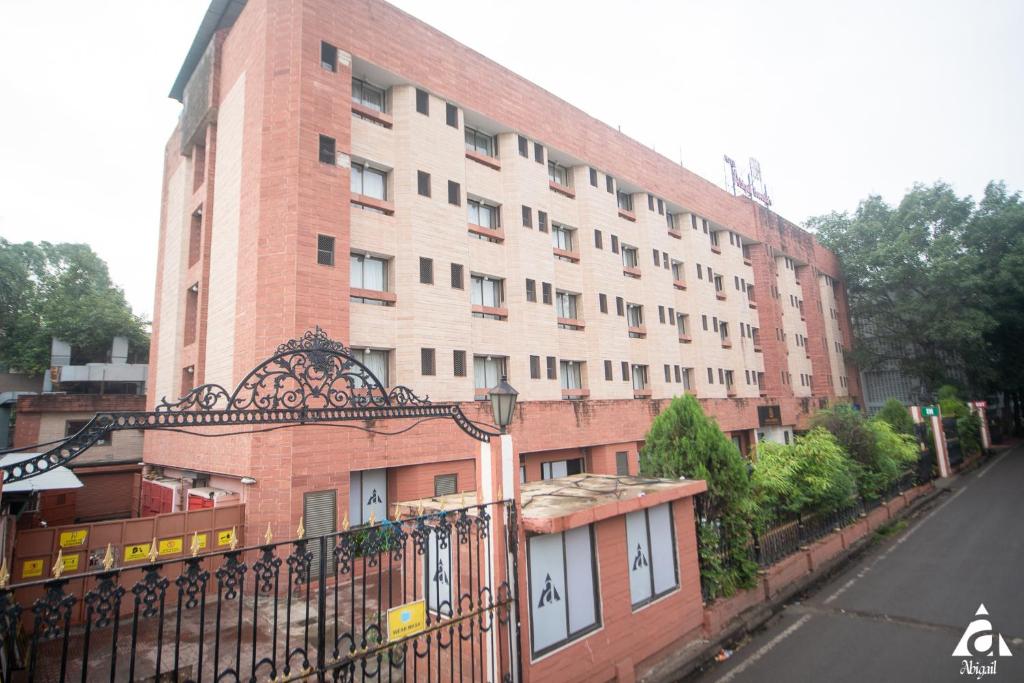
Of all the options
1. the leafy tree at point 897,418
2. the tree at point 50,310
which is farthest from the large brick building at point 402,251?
the tree at point 50,310

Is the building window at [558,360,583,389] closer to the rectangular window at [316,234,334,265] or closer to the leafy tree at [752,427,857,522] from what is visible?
the leafy tree at [752,427,857,522]

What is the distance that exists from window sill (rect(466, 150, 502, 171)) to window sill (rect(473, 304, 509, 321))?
5622mm

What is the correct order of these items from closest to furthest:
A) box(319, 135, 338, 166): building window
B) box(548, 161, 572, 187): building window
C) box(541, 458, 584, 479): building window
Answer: box(319, 135, 338, 166): building window → box(541, 458, 584, 479): building window → box(548, 161, 572, 187): building window

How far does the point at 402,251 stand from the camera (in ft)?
52.7

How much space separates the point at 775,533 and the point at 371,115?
52.8 feet

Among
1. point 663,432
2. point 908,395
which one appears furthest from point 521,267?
point 908,395

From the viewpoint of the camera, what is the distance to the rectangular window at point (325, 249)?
14.2m

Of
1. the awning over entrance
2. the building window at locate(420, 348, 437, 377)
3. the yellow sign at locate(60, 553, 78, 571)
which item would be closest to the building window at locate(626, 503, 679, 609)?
the building window at locate(420, 348, 437, 377)

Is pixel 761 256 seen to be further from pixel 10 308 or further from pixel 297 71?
pixel 10 308

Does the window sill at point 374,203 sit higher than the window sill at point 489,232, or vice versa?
the window sill at point 489,232

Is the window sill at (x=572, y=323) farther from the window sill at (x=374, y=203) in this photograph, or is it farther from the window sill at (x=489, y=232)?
the window sill at (x=374, y=203)

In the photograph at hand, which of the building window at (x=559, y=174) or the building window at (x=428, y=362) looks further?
the building window at (x=559, y=174)

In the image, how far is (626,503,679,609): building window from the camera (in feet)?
25.7

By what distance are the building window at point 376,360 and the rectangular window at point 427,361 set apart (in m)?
0.99
